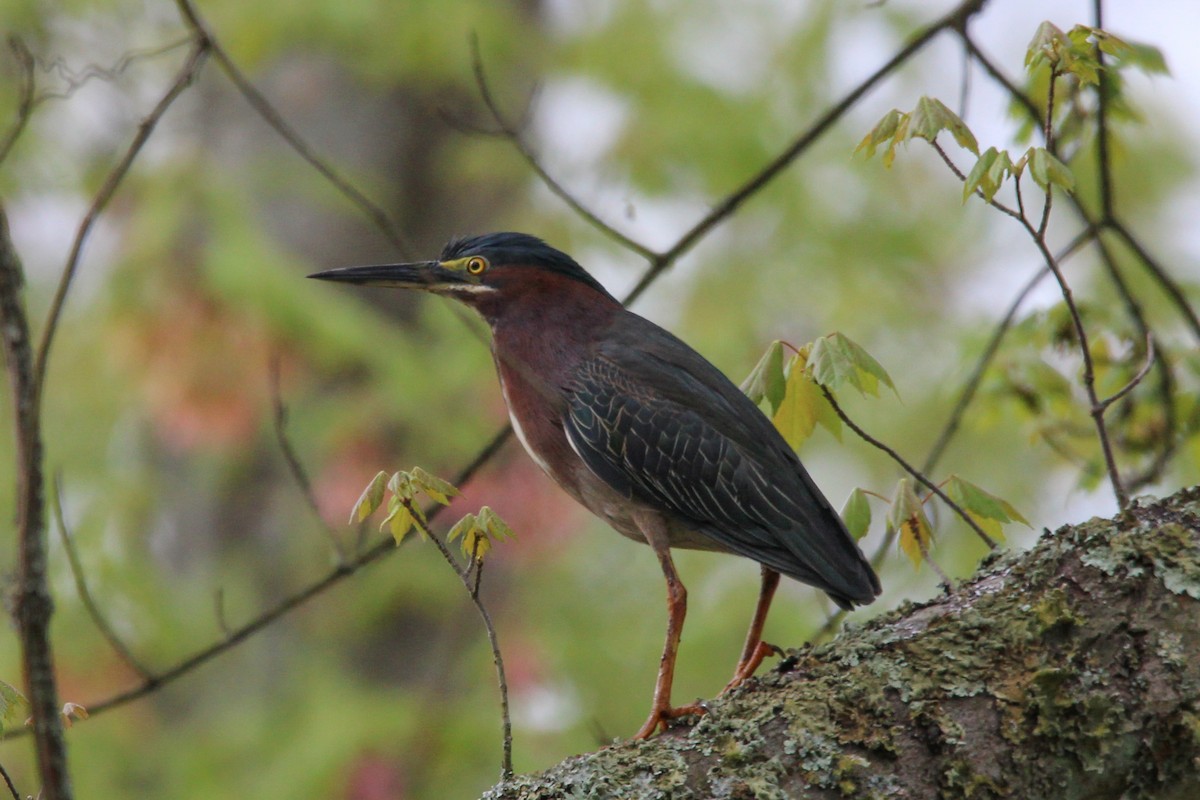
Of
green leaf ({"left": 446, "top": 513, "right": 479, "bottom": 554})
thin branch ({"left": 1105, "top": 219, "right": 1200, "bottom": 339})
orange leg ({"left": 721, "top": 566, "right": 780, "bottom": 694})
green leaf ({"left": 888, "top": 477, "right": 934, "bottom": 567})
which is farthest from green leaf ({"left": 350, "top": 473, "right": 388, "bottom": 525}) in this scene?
thin branch ({"left": 1105, "top": 219, "right": 1200, "bottom": 339})

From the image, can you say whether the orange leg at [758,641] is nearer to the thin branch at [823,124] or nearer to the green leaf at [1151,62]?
the thin branch at [823,124]

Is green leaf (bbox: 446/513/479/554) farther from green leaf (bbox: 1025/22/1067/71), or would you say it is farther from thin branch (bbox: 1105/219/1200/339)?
thin branch (bbox: 1105/219/1200/339)

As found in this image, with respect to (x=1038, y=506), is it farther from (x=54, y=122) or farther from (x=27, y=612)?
(x=27, y=612)

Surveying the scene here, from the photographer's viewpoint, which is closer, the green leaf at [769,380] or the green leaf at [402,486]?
the green leaf at [402,486]

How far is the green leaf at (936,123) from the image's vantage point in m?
2.40

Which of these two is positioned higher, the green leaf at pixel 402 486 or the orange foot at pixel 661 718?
the green leaf at pixel 402 486

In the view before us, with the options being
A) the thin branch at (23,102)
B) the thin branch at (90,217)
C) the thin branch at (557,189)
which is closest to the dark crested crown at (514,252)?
the thin branch at (557,189)

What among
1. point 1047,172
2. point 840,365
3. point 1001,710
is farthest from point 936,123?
point 1001,710

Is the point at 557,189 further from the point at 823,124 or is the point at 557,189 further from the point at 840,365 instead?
the point at 840,365

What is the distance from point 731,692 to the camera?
233 cm

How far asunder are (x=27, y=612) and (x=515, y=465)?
18.8 ft

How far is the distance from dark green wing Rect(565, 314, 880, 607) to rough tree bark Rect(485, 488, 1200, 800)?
86 cm

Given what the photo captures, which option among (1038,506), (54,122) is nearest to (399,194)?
(54,122)

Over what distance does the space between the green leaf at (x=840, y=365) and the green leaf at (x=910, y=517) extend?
0.27 metres
